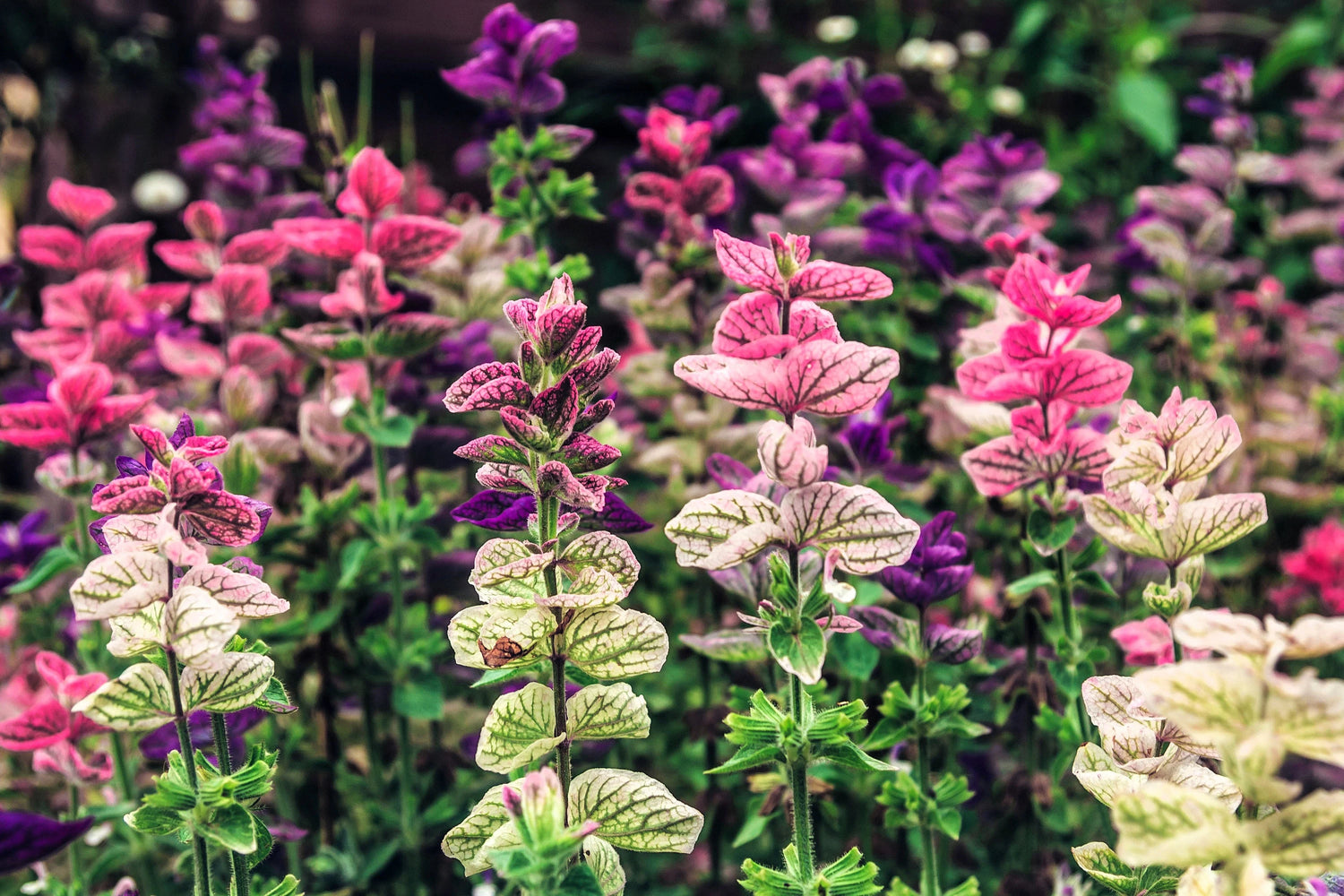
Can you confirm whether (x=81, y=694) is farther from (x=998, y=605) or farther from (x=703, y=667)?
(x=998, y=605)

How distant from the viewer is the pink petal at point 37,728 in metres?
0.68

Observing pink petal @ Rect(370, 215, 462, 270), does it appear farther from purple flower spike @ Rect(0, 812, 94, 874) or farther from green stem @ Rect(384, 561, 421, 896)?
purple flower spike @ Rect(0, 812, 94, 874)

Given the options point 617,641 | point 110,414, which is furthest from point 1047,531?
point 110,414

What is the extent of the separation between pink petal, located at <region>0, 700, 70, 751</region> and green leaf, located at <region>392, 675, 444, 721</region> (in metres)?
0.22

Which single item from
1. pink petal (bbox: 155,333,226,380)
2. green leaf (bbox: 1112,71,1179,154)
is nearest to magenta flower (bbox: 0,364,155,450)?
pink petal (bbox: 155,333,226,380)

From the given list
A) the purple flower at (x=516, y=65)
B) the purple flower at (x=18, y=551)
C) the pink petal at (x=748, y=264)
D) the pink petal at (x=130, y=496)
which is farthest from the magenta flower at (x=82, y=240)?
the pink petal at (x=748, y=264)

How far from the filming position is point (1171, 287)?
A: 3.48ft

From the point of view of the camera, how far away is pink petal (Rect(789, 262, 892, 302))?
523mm

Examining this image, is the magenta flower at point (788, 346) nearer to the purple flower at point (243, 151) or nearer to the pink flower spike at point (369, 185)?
the pink flower spike at point (369, 185)

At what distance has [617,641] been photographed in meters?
0.50

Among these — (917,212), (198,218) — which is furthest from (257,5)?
(917,212)

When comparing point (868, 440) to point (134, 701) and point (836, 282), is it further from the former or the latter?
point (134, 701)

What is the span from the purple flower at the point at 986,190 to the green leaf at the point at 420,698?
564mm

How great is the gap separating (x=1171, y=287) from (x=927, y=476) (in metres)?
0.38
